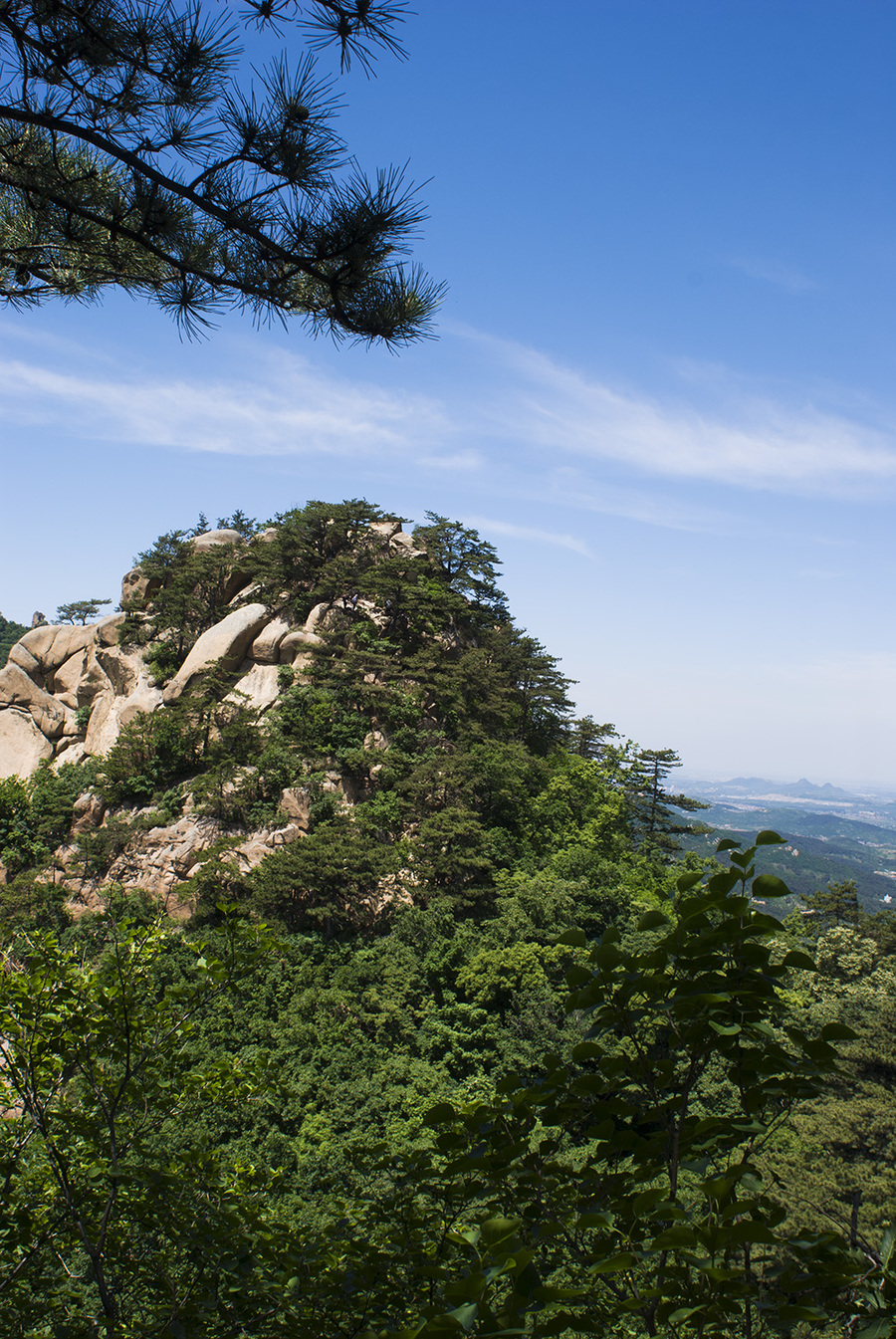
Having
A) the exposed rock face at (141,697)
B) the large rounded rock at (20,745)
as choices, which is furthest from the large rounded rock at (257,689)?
the large rounded rock at (20,745)

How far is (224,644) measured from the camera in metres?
19.3

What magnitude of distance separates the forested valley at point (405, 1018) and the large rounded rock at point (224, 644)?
32cm

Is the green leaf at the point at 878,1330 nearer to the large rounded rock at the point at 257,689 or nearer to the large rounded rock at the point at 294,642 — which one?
the large rounded rock at the point at 257,689

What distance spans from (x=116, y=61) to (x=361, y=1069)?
1170cm

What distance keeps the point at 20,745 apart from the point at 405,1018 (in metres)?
17.4

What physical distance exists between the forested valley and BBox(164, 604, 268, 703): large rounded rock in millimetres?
317

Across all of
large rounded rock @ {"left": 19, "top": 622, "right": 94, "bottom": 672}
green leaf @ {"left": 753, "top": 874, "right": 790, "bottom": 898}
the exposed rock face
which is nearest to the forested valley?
green leaf @ {"left": 753, "top": 874, "right": 790, "bottom": 898}

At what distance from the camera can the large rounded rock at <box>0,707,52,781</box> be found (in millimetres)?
21828

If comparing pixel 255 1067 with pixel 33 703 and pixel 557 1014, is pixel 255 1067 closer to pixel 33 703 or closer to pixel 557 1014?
pixel 557 1014

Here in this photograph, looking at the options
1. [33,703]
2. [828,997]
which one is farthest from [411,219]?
[33,703]

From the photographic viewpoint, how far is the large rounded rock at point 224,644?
19.3m

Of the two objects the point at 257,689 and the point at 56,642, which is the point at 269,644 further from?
the point at 56,642

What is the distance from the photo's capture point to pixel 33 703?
76.1 ft

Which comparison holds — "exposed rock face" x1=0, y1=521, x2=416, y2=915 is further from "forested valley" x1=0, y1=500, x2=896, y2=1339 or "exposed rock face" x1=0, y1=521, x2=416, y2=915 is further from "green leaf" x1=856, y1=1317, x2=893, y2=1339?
"green leaf" x1=856, y1=1317, x2=893, y2=1339
